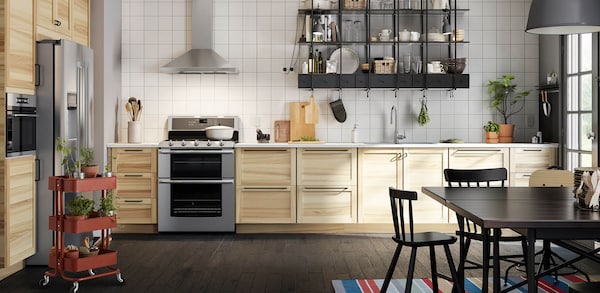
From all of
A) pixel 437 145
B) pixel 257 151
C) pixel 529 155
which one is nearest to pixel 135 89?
pixel 257 151

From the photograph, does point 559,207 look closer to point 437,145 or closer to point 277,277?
point 277,277

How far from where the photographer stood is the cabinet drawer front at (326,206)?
664cm

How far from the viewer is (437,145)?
6594 millimetres

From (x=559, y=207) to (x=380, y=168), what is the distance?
334 centimetres

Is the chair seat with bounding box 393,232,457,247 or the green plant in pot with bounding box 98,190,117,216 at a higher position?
the green plant in pot with bounding box 98,190,117,216

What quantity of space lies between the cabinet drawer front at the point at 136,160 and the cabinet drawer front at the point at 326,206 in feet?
4.75

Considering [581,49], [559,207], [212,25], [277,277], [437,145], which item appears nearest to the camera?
[559,207]

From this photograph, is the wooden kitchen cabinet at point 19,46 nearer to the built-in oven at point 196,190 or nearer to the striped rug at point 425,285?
the built-in oven at point 196,190

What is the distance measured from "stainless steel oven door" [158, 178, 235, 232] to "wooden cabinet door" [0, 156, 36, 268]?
Result: 1651mm

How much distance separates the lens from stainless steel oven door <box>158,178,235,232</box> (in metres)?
6.58

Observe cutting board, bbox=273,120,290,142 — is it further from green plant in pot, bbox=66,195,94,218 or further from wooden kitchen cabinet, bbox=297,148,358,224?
green plant in pot, bbox=66,195,94,218

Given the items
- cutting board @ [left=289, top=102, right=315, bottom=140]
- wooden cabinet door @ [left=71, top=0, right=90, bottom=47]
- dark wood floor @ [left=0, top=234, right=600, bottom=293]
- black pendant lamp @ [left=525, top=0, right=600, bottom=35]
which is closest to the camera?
black pendant lamp @ [left=525, top=0, right=600, bottom=35]

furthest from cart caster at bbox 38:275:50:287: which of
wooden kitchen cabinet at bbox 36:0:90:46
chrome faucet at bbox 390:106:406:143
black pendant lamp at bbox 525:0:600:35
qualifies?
chrome faucet at bbox 390:106:406:143

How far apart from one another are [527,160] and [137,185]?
3740 mm
